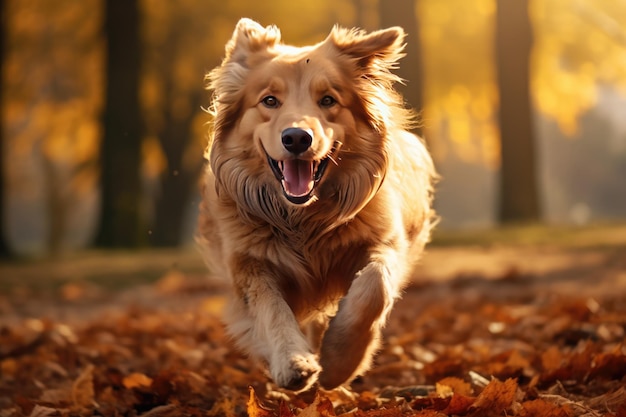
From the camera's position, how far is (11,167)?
29219mm

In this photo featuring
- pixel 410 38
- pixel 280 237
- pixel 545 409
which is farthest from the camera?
pixel 410 38

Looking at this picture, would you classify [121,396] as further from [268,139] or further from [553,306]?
[553,306]

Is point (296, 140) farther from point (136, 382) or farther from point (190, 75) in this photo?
point (190, 75)

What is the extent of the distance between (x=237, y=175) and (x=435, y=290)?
17.9ft

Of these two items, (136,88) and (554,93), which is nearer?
(136,88)

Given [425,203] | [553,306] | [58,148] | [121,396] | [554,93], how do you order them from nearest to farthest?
[121,396], [425,203], [553,306], [554,93], [58,148]

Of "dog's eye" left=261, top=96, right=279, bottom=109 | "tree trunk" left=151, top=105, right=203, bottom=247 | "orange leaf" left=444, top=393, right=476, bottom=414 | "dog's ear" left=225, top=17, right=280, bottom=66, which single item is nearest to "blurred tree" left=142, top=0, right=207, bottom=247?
"tree trunk" left=151, top=105, right=203, bottom=247

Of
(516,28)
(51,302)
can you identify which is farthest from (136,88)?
(516,28)

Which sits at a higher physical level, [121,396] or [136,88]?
[136,88]

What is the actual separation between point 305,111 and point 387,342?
8.40ft

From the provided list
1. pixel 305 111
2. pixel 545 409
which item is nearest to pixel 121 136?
pixel 305 111

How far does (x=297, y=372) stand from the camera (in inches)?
142

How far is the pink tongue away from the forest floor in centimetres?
97

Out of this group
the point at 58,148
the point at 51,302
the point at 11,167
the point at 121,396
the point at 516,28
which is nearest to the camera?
the point at 121,396
